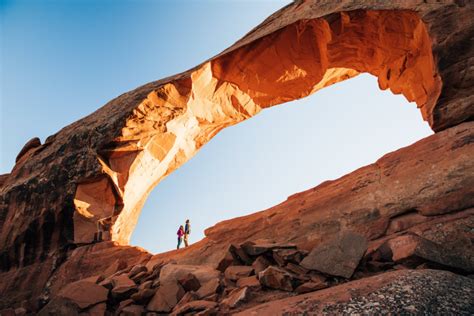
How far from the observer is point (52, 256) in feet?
46.8

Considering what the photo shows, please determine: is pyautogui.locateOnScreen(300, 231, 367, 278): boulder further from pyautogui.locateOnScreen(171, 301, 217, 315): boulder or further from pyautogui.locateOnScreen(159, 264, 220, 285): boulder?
pyautogui.locateOnScreen(159, 264, 220, 285): boulder

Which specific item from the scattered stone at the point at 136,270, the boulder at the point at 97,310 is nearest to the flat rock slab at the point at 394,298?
the boulder at the point at 97,310

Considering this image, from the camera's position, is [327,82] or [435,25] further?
[327,82]

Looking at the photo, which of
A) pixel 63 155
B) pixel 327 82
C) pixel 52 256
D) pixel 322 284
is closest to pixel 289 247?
pixel 322 284

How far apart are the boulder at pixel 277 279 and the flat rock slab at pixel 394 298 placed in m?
0.71

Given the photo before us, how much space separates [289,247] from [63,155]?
1205 cm

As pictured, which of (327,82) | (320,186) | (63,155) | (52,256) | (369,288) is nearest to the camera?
(369,288)

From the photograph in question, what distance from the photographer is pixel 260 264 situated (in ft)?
27.6

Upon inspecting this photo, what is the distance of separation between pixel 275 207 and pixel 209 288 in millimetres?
4014

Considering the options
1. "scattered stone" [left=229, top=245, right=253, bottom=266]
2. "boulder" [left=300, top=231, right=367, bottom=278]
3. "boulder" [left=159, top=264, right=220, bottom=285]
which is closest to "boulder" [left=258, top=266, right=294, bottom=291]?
"boulder" [left=300, top=231, right=367, bottom=278]

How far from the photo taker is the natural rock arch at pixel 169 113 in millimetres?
14422

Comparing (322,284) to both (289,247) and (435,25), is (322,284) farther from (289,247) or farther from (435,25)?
(435,25)

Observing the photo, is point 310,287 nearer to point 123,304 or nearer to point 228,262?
point 228,262

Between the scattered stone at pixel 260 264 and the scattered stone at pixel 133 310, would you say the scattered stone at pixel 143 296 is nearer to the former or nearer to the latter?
the scattered stone at pixel 133 310
